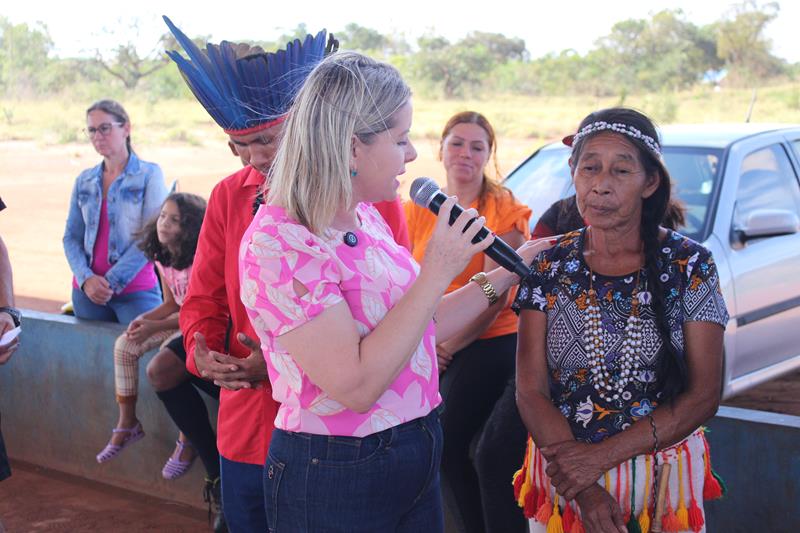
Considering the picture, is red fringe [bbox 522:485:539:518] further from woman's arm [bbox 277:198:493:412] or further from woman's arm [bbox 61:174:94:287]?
woman's arm [bbox 61:174:94:287]

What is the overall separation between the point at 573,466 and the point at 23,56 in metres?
40.7

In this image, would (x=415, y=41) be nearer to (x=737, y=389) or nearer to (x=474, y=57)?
(x=474, y=57)

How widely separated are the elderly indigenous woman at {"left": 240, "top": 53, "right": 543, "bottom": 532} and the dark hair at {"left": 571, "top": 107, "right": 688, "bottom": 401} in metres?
0.72

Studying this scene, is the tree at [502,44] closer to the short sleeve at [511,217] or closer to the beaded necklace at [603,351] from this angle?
the short sleeve at [511,217]

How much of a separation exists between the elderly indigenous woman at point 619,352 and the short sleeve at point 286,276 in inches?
34.8

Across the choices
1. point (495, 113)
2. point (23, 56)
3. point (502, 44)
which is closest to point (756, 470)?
point (495, 113)

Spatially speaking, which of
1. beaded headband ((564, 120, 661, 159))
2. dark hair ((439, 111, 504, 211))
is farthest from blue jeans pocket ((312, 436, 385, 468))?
dark hair ((439, 111, 504, 211))

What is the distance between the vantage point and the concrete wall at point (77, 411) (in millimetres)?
5375

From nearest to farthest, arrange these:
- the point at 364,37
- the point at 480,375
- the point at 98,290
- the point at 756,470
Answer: the point at 756,470 → the point at 480,375 → the point at 98,290 → the point at 364,37

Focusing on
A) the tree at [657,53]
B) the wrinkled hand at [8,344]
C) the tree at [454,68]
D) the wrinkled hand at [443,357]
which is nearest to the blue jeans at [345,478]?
the wrinkled hand at [443,357]

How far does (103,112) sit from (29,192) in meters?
16.6

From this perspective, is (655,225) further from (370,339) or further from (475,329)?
(475,329)

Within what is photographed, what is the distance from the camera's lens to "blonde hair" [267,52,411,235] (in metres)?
2.10

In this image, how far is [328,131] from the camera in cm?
209
